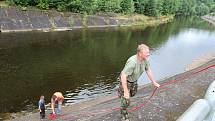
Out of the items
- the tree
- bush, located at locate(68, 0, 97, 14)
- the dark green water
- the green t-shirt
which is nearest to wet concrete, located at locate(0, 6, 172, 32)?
bush, located at locate(68, 0, 97, 14)

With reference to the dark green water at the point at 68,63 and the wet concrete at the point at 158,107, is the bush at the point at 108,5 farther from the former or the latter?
the wet concrete at the point at 158,107

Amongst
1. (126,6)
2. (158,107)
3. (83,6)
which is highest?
(83,6)

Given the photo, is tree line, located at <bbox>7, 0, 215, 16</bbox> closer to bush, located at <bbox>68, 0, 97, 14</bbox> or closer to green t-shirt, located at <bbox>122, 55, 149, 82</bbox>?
bush, located at <bbox>68, 0, 97, 14</bbox>

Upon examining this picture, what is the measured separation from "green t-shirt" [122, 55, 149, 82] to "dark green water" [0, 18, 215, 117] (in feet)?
53.6

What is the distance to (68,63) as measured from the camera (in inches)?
1731

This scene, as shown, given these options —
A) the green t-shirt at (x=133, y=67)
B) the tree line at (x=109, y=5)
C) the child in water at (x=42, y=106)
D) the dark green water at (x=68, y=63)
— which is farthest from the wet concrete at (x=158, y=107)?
the tree line at (x=109, y=5)

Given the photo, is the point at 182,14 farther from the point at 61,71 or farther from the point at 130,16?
the point at 61,71

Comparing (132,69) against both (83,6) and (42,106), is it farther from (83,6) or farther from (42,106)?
(83,6)

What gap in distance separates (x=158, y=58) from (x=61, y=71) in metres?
19.0

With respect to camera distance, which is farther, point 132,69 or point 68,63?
point 68,63

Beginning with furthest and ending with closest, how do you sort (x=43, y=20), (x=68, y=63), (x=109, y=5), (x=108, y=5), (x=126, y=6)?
(x=126, y=6) → (x=109, y=5) → (x=108, y=5) → (x=43, y=20) → (x=68, y=63)

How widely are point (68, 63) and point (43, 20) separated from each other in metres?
33.6

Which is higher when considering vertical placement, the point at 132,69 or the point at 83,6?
the point at 132,69

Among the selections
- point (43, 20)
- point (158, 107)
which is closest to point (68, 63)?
point (158, 107)
